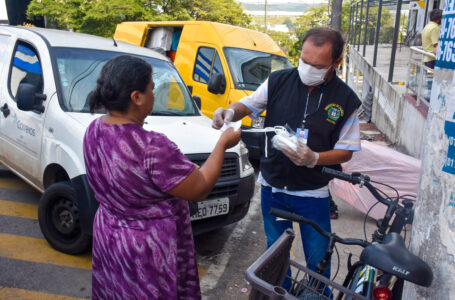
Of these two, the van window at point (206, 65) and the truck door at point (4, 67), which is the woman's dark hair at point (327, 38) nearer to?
the truck door at point (4, 67)

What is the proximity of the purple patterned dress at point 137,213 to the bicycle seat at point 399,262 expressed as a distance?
0.81 metres

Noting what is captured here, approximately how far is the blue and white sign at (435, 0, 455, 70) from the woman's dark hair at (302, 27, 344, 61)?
2.44 feet

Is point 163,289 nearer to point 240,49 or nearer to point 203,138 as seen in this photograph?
point 203,138

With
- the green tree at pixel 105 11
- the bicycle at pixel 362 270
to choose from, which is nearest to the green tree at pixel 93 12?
the green tree at pixel 105 11

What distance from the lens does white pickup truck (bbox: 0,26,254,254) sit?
3.62 meters

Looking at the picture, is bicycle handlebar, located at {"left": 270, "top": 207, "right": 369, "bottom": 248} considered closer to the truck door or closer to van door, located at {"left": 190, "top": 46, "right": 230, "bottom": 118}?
the truck door

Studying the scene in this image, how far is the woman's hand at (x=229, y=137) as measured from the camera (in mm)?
1931

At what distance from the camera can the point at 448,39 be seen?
1466 mm

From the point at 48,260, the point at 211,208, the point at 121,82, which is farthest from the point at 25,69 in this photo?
the point at 121,82

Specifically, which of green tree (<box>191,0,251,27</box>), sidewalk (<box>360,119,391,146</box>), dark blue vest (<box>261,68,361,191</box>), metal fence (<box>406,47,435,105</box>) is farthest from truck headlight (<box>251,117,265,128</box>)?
green tree (<box>191,0,251,27</box>)

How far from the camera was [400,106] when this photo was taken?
8.30 metres

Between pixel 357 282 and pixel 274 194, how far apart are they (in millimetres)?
715

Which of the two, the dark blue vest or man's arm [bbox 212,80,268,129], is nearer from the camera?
the dark blue vest

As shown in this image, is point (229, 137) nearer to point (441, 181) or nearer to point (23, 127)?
point (441, 181)
